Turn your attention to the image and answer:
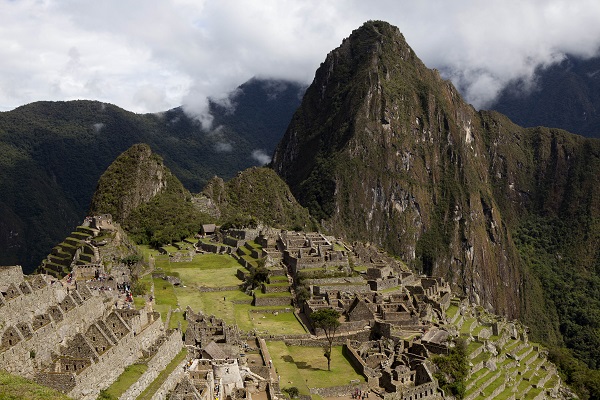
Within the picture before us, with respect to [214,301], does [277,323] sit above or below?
below

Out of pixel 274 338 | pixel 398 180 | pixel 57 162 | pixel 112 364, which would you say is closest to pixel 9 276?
pixel 112 364

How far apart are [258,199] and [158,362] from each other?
3832 inches

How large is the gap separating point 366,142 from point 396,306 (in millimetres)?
137325

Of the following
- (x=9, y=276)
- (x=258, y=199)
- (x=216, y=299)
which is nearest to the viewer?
(x=9, y=276)

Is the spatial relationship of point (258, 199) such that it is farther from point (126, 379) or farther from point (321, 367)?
point (126, 379)

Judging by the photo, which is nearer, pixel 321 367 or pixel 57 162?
pixel 321 367

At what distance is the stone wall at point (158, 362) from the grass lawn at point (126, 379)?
0.15 meters

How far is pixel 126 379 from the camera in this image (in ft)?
76.9

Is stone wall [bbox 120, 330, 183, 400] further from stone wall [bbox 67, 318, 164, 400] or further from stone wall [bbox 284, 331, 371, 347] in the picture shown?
stone wall [bbox 284, 331, 371, 347]

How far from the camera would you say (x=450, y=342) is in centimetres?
4128

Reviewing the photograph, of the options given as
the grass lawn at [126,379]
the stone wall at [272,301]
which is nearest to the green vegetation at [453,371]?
the stone wall at [272,301]

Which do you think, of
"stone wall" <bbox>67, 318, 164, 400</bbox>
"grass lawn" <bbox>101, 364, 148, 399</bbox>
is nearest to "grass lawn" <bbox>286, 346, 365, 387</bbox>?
"stone wall" <bbox>67, 318, 164, 400</bbox>

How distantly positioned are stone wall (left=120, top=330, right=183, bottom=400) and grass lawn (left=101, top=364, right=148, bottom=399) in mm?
151

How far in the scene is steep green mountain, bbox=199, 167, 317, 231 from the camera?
112 m
